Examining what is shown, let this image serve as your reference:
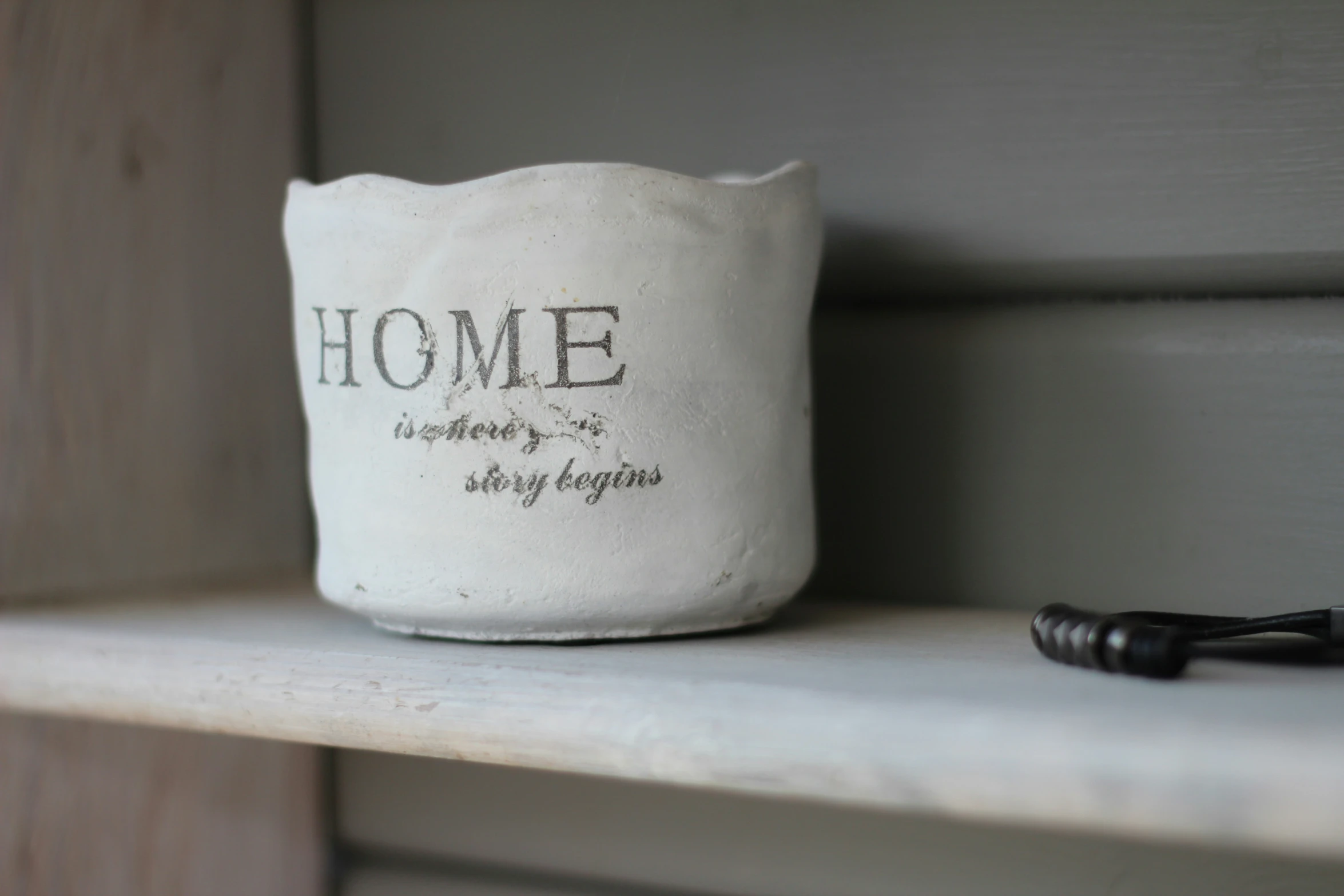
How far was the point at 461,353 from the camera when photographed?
0.37 m

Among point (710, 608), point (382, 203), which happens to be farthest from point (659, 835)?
point (382, 203)

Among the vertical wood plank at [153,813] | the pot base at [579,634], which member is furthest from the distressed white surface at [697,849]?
the pot base at [579,634]

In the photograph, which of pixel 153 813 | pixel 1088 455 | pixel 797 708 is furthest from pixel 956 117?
pixel 153 813

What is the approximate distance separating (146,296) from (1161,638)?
0.40 metres

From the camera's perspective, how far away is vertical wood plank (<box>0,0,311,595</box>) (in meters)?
0.46

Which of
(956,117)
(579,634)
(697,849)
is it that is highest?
(956,117)

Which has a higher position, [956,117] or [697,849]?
[956,117]

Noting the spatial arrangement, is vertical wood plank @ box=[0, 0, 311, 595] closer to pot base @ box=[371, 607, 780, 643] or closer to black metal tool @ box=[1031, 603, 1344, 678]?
pot base @ box=[371, 607, 780, 643]

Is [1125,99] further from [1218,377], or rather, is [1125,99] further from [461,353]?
[461,353]

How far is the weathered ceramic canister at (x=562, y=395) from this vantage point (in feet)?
1.19

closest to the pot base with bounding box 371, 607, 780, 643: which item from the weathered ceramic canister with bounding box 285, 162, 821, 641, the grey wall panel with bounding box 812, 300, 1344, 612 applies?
the weathered ceramic canister with bounding box 285, 162, 821, 641

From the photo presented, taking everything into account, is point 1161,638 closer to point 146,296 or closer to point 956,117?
point 956,117

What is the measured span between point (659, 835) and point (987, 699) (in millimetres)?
267

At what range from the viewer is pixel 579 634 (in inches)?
14.8
